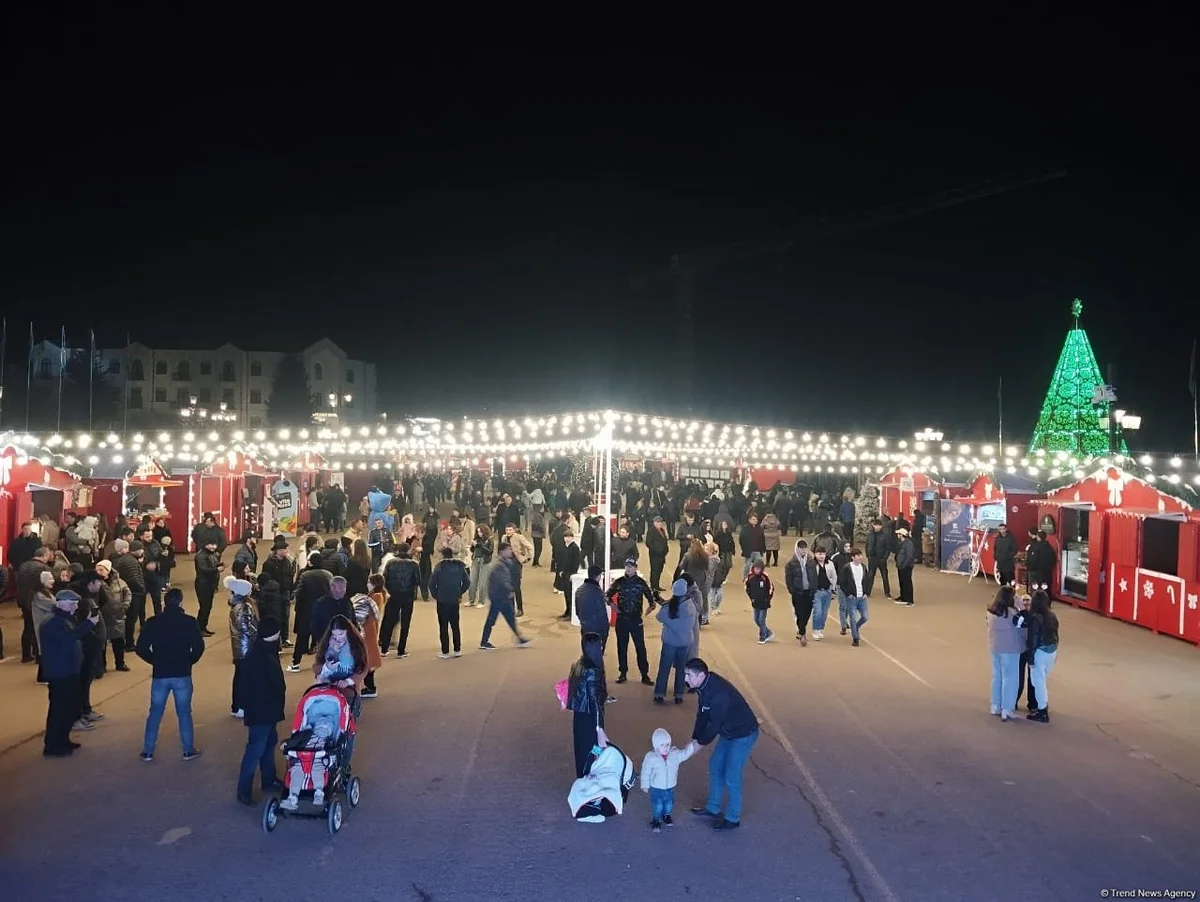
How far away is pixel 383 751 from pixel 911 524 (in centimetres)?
1728

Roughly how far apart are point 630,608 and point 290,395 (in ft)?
233

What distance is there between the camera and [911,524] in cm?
2155

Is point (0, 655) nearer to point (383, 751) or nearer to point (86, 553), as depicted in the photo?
point (86, 553)

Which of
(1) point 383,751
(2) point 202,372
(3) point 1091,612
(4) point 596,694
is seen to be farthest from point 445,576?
(2) point 202,372

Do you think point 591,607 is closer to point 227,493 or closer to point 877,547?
point 877,547

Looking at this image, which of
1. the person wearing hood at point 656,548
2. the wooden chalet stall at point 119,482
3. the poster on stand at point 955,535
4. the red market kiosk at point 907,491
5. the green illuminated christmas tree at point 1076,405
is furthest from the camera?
the green illuminated christmas tree at point 1076,405

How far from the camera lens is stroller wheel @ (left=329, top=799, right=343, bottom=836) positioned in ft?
18.3

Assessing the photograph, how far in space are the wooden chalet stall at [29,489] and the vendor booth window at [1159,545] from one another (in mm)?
18642

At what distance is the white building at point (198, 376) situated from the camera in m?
69.9

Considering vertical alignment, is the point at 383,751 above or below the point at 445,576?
below

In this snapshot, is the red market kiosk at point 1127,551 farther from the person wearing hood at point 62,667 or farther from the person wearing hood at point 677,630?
the person wearing hood at point 62,667

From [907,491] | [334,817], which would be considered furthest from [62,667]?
[907,491]

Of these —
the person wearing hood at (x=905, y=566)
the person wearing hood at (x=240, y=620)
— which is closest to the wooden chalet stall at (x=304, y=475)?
the person wearing hood at (x=905, y=566)

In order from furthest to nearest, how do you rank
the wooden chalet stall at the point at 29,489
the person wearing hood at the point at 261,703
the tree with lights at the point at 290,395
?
the tree with lights at the point at 290,395 → the wooden chalet stall at the point at 29,489 → the person wearing hood at the point at 261,703
